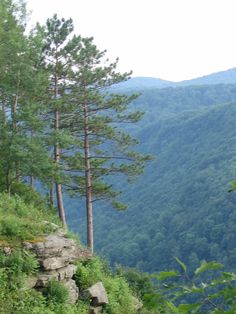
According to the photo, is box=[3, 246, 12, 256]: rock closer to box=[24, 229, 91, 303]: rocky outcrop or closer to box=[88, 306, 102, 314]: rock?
box=[24, 229, 91, 303]: rocky outcrop

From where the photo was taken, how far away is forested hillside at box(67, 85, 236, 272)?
106m

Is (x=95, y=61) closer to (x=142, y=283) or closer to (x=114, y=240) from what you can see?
(x=142, y=283)

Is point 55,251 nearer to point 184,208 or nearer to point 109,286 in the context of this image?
point 109,286

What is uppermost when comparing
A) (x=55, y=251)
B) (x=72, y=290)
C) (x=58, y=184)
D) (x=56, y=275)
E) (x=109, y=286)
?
(x=58, y=184)

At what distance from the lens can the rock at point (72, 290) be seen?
44.4 feet

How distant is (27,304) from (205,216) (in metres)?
109

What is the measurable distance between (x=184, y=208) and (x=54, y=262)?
121 meters

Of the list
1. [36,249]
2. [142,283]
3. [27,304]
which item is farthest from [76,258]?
[142,283]

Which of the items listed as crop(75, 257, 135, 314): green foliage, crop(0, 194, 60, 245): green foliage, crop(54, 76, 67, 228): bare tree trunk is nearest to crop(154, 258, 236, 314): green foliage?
crop(0, 194, 60, 245): green foliage

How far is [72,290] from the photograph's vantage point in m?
13.8

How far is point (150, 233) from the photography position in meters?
126

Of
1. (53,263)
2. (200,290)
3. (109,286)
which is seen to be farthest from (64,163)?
(200,290)

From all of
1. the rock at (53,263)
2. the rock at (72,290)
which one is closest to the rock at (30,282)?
the rock at (53,263)

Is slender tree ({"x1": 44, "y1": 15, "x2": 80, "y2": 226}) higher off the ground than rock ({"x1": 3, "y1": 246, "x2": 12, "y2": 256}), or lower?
higher
